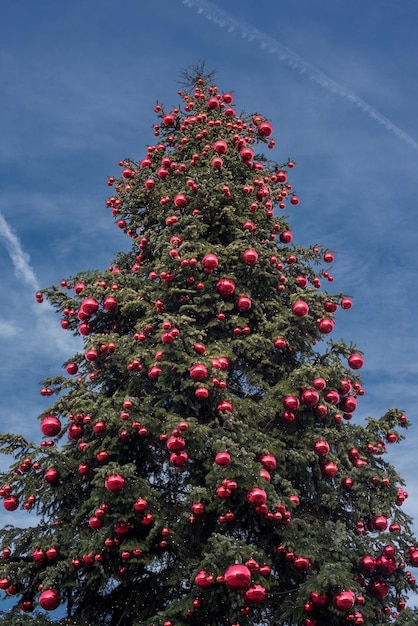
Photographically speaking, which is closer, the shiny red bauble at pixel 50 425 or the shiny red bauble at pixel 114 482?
the shiny red bauble at pixel 114 482

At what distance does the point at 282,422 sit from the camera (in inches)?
427

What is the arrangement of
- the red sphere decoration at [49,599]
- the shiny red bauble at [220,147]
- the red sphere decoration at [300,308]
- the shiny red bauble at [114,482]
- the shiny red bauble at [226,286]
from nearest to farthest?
the shiny red bauble at [114,482]
the red sphere decoration at [49,599]
the red sphere decoration at [300,308]
the shiny red bauble at [226,286]
the shiny red bauble at [220,147]

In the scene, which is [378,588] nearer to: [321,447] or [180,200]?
[321,447]

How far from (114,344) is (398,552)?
594 centimetres

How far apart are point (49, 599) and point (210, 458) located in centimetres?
322

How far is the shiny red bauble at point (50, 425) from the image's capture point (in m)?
10.9

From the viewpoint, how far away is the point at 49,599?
8.96 m

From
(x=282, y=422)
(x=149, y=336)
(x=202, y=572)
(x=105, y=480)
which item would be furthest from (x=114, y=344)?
(x=202, y=572)

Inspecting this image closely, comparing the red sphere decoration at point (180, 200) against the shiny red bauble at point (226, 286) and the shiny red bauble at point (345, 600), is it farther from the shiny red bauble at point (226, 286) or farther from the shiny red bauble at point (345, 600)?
the shiny red bauble at point (345, 600)

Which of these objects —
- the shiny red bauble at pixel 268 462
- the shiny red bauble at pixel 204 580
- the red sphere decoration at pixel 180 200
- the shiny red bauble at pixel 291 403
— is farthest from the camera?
the red sphere decoration at pixel 180 200

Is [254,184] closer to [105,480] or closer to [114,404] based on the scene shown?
[114,404]

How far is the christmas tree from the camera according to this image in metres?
8.70

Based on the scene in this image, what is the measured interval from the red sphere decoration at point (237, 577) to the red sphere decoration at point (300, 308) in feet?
15.9

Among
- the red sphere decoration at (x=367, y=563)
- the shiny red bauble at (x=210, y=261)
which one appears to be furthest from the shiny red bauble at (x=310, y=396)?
the shiny red bauble at (x=210, y=261)
